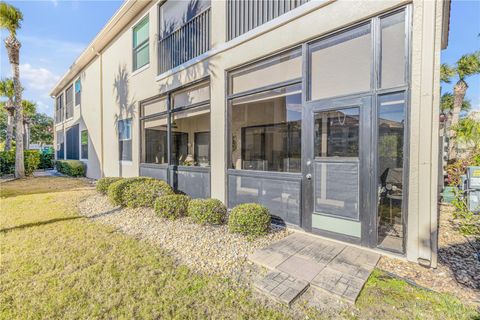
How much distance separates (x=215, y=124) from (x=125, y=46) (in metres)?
6.73

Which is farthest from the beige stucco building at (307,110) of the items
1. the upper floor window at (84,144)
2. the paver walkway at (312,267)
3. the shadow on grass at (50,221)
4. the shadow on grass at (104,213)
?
the upper floor window at (84,144)

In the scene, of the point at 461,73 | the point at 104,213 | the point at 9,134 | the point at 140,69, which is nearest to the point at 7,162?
the point at 9,134

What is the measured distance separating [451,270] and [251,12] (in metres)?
5.67

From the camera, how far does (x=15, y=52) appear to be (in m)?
11.7

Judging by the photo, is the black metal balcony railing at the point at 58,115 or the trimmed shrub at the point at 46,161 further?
the trimmed shrub at the point at 46,161

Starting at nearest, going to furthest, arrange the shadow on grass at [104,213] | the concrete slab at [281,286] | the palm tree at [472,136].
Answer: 1. the concrete slab at [281,286]
2. the shadow on grass at [104,213]
3. the palm tree at [472,136]

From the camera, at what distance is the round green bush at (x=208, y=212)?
182 inches

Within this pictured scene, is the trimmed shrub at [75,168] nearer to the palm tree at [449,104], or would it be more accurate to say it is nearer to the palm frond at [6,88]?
the palm frond at [6,88]

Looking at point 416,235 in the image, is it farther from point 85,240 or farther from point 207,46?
point 207,46

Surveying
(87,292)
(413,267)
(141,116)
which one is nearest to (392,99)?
(413,267)

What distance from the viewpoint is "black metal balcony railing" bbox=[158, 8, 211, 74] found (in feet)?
20.5

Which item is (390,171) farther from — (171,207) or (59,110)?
(59,110)

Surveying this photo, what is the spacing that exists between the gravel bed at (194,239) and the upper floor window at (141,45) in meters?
5.84

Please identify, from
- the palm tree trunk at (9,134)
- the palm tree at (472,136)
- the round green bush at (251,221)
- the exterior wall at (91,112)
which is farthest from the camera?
the palm tree trunk at (9,134)
